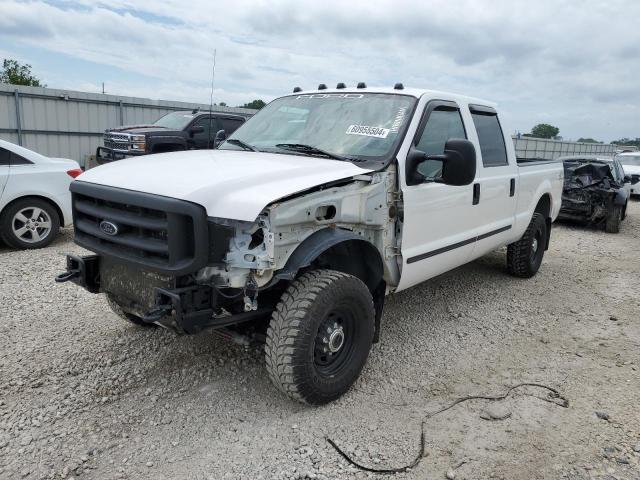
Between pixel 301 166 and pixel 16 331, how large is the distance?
2.78 meters


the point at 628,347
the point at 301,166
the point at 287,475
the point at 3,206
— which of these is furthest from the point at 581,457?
the point at 3,206

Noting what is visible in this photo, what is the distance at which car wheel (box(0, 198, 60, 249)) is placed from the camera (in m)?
6.66

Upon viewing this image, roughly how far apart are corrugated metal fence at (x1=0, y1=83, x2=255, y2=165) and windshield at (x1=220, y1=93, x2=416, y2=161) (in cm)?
1291

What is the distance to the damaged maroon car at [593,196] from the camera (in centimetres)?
1082

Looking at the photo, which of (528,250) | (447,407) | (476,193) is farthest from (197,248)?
(528,250)

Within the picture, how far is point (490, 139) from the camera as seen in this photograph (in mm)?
5098

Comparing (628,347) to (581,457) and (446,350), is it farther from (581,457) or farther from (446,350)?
(581,457)

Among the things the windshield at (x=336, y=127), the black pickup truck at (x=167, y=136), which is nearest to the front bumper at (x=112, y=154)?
the black pickup truck at (x=167, y=136)

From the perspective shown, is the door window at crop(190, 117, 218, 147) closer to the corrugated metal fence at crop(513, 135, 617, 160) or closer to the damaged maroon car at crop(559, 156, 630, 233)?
the damaged maroon car at crop(559, 156, 630, 233)

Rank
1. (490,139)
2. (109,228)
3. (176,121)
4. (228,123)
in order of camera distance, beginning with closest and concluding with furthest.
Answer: (109,228) → (490,139) → (176,121) → (228,123)

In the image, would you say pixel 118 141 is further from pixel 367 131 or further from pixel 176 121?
pixel 367 131

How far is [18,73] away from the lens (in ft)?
82.8

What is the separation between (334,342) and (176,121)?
10.4 metres

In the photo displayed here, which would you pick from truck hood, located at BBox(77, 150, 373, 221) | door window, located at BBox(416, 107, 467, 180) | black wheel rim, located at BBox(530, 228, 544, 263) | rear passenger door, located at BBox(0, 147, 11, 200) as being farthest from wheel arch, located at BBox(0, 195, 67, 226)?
black wheel rim, located at BBox(530, 228, 544, 263)
